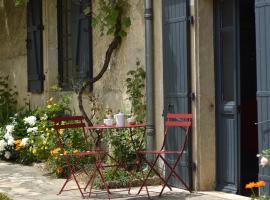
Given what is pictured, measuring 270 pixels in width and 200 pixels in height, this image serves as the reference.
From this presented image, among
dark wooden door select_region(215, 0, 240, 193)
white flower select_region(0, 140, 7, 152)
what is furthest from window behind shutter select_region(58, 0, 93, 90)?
dark wooden door select_region(215, 0, 240, 193)

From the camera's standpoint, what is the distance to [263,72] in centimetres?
627

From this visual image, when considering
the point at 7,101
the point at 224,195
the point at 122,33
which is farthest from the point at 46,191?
the point at 7,101

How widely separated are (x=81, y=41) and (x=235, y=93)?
3.81 m

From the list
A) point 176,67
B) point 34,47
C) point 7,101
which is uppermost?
point 34,47

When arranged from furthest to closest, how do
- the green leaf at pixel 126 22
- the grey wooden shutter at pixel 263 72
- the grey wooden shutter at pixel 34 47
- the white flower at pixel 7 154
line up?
the grey wooden shutter at pixel 34 47
the white flower at pixel 7 154
the green leaf at pixel 126 22
the grey wooden shutter at pixel 263 72

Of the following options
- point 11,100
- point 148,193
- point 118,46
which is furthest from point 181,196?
point 11,100

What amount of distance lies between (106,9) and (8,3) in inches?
183

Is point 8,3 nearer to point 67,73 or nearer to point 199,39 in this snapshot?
point 67,73

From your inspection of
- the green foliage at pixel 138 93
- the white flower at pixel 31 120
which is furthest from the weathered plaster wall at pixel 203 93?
the white flower at pixel 31 120

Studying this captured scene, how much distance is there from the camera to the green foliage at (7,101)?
41.8 ft

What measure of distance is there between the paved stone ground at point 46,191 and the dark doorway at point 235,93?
36cm

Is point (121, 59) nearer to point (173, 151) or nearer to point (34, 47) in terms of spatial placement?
point (173, 151)

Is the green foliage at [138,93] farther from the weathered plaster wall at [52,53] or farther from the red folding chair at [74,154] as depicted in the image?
the red folding chair at [74,154]

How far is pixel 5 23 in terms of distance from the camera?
44.2 feet
